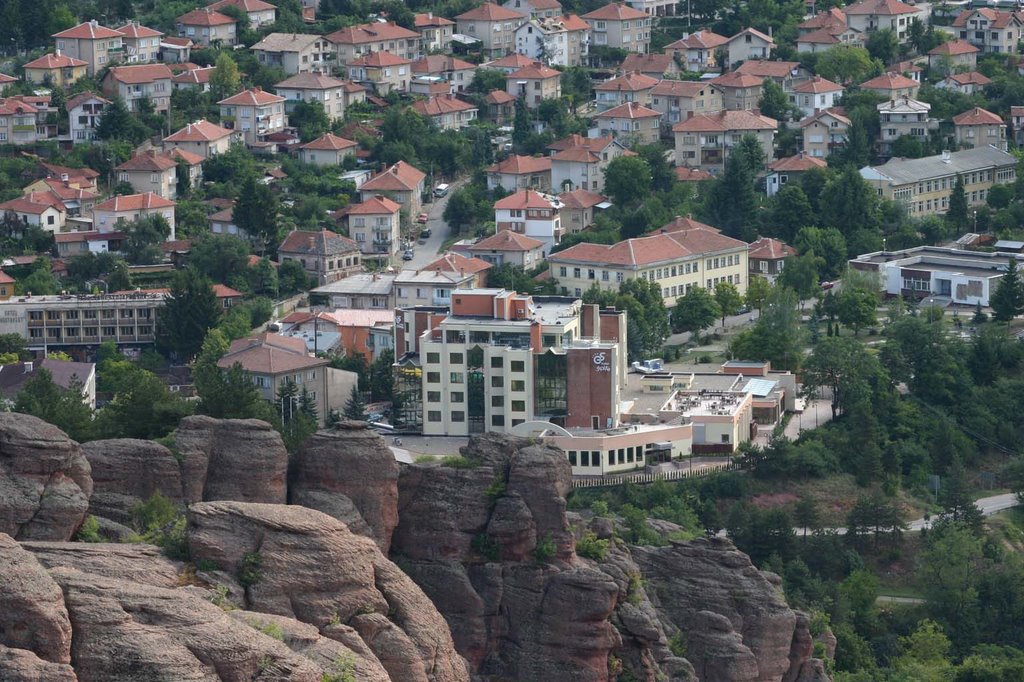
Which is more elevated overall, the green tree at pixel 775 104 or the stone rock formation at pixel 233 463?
the stone rock formation at pixel 233 463

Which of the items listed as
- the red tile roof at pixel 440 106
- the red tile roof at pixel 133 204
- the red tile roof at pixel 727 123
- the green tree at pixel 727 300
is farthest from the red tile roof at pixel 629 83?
the green tree at pixel 727 300

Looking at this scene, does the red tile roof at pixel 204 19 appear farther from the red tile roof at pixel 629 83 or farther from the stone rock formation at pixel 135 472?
the stone rock formation at pixel 135 472

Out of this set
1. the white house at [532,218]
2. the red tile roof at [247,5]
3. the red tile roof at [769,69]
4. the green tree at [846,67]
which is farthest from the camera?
the red tile roof at [247,5]

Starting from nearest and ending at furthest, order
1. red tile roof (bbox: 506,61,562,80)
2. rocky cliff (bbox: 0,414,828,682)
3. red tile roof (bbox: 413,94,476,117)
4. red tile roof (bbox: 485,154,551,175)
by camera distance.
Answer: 1. rocky cliff (bbox: 0,414,828,682)
2. red tile roof (bbox: 485,154,551,175)
3. red tile roof (bbox: 413,94,476,117)
4. red tile roof (bbox: 506,61,562,80)

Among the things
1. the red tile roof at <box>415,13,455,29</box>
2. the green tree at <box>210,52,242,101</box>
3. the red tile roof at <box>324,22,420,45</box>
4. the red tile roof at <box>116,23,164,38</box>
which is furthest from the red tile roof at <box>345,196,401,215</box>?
the red tile roof at <box>415,13,455,29</box>

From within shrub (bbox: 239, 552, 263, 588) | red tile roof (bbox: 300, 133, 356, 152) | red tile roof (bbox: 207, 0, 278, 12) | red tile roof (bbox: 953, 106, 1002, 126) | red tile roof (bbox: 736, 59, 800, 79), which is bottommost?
red tile roof (bbox: 300, 133, 356, 152)

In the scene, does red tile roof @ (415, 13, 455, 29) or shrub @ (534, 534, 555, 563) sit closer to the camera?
shrub @ (534, 534, 555, 563)

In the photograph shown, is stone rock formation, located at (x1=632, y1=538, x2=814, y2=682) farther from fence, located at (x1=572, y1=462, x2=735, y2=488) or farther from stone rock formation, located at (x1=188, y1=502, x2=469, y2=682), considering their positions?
fence, located at (x1=572, y1=462, x2=735, y2=488)
